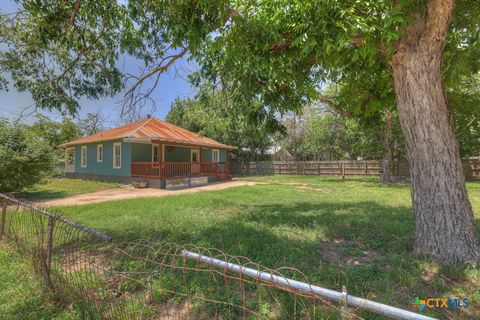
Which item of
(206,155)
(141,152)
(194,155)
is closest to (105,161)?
(141,152)

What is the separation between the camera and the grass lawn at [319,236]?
3.14 meters

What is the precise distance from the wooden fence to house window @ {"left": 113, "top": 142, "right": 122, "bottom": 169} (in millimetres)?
13328

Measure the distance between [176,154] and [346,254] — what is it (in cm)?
1598

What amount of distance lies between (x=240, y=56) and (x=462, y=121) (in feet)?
16.8

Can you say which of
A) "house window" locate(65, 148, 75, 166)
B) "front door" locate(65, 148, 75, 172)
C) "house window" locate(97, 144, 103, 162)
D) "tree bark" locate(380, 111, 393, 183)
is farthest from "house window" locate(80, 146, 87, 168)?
"tree bark" locate(380, 111, 393, 183)

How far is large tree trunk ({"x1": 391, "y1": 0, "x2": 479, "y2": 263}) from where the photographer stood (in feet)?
12.1

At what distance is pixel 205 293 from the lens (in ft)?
9.87

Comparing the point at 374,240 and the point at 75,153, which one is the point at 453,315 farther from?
the point at 75,153

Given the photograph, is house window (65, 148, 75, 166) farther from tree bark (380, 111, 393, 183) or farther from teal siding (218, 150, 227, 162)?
tree bark (380, 111, 393, 183)

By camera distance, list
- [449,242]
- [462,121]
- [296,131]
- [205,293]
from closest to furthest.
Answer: [205,293] → [449,242] → [462,121] → [296,131]

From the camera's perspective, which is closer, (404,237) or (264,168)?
(404,237)

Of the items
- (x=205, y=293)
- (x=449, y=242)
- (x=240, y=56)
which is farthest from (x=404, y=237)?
(x=240, y=56)

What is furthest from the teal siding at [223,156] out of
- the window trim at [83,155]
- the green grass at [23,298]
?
the green grass at [23,298]

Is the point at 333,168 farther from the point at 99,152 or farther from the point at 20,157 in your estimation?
the point at 20,157
